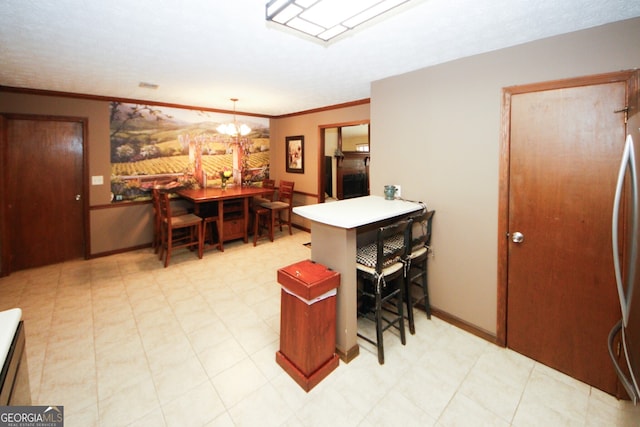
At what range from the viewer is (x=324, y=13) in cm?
155

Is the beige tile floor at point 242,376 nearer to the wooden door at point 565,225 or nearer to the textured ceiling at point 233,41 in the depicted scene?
the wooden door at point 565,225

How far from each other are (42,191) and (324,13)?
4.58m

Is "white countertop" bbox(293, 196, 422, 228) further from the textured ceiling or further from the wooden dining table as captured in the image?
the wooden dining table

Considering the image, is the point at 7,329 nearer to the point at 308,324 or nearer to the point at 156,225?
the point at 308,324

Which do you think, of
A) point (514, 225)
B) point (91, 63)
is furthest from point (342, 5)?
point (91, 63)

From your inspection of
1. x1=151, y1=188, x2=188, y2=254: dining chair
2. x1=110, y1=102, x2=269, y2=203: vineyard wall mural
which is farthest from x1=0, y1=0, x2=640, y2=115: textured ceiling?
x1=151, y1=188, x2=188, y2=254: dining chair

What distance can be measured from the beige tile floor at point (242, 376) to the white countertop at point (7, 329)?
3.15ft

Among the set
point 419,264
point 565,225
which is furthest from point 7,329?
point 565,225

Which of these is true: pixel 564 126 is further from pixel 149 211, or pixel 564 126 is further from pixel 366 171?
pixel 149 211

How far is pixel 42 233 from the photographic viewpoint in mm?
4043

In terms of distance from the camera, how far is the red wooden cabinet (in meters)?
1.92

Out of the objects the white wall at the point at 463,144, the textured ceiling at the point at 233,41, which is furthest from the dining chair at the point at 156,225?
the white wall at the point at 463,144

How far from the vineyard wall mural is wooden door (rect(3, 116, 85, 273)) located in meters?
0.48

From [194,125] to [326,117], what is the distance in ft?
7.61
